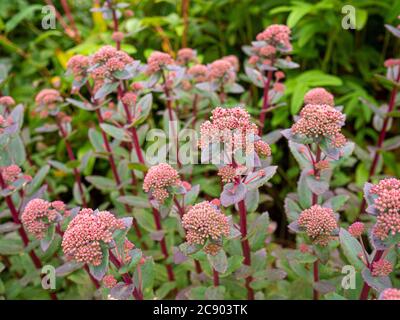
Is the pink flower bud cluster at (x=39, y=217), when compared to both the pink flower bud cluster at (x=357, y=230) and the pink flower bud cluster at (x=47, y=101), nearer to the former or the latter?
the pink flower bud cluster at (x=47, y=101)

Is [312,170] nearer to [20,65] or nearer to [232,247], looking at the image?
[232,247]

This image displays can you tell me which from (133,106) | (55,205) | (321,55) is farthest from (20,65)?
(321,55)

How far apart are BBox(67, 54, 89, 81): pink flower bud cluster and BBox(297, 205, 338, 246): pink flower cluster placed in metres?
0.99

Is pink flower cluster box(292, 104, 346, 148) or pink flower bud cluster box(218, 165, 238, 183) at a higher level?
pink flower cluster box(292, 104, 346, 148)

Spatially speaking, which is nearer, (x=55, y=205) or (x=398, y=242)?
(x=398, y=242)

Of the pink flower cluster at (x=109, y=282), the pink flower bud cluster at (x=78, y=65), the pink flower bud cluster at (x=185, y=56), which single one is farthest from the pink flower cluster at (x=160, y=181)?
the pink flower bud cluster at (x=185, y=56)

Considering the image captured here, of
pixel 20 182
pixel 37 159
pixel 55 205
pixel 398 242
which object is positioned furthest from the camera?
→ pixel 37 159

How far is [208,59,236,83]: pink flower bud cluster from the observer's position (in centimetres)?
177

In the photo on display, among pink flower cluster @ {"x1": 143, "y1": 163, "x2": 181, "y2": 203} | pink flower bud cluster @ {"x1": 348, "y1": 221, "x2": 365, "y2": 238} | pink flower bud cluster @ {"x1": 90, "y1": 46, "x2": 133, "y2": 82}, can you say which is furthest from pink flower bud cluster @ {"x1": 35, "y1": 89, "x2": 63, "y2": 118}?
pink flower bud cluster @ {"x1": 348, "y1": 221, "x2": 365, "y2": 238}

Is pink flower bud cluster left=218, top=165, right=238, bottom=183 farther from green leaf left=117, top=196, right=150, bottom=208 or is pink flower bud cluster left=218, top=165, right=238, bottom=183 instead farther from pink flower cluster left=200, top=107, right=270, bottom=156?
green leaf left=117, top=196, right=150, bottom=208

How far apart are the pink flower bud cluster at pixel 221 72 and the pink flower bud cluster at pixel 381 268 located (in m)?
0.97

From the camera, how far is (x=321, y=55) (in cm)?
276

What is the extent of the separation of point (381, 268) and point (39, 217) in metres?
1.02
